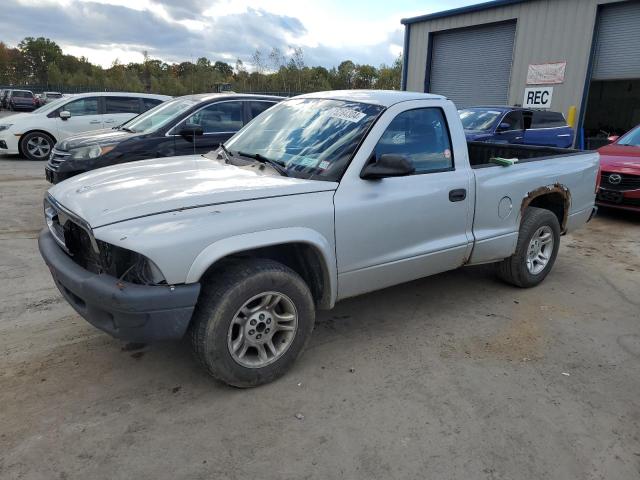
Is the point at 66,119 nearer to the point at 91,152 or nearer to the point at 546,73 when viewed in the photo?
the point at 91,152

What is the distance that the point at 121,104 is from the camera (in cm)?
1170

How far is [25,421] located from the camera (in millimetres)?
2717

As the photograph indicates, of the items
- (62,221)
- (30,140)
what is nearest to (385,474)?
(62,221)

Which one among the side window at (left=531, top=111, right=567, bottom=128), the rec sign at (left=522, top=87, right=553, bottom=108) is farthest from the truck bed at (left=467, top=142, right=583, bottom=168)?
the rec sign at (left=522, top=87, right=553, bottom=108)

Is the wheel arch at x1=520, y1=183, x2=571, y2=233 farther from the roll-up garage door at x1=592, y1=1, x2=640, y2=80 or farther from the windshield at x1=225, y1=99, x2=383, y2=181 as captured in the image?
the roll-up garage door at x1=592, y1=1, x2=640, y2=80

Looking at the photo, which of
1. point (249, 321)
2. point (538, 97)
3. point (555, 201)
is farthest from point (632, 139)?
point (249, 321)

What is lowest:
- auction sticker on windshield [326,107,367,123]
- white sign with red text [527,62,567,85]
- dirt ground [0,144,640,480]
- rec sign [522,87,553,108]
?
dirt ground [0,144,640,480]

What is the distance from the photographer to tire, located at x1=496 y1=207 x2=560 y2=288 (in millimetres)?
4684

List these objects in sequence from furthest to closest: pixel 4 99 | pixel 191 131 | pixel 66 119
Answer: pixel 4 99
pixel 66 119
pixel 191 131

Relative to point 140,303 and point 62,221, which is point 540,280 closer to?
point 140,303

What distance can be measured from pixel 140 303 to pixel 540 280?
402 centimetres

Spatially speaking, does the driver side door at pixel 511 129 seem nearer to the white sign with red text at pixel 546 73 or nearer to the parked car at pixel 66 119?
the white sign with red text at pixel 546 73

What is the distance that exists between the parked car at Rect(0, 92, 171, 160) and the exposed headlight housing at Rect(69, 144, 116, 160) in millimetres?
5059

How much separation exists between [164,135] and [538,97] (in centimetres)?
1322
